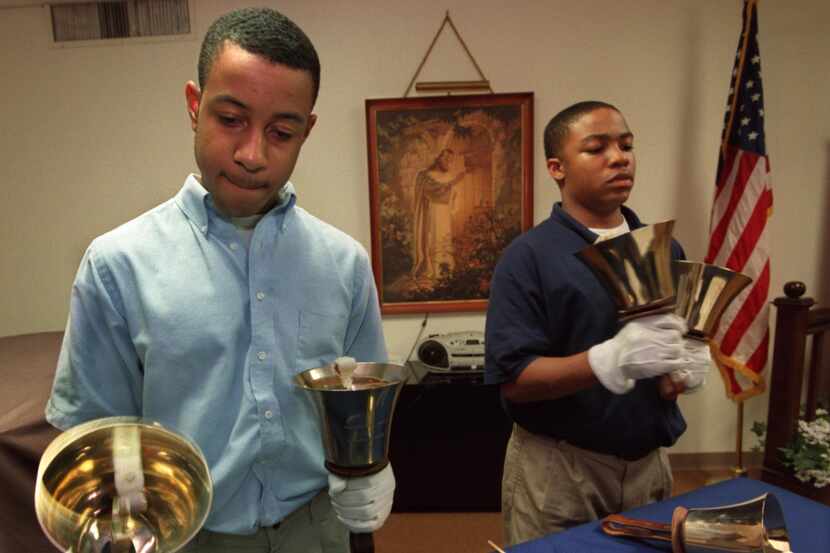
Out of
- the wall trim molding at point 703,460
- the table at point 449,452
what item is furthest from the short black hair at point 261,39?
the wall trim molding at point 703,460

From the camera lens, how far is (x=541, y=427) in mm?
1544

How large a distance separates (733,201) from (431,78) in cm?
205

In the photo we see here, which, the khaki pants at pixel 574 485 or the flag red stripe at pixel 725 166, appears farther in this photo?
the flag red stripe at pixel 725 166

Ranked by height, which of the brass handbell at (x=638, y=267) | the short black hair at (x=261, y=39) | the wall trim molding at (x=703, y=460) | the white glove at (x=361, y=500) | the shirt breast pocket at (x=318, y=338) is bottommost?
the wall trim molding at (x=703, y=460)

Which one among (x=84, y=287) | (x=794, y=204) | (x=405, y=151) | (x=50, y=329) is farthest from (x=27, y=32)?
(x=794, y=204)

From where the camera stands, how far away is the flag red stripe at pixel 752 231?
308cm

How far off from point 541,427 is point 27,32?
4.03 metres

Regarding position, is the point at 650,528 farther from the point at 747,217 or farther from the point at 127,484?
the point at 747,217

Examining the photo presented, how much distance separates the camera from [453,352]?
3203mm

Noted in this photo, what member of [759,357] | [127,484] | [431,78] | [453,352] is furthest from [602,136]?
[759,357]

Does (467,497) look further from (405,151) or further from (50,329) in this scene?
(50,329)

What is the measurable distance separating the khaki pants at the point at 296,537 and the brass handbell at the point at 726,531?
2.26 ft

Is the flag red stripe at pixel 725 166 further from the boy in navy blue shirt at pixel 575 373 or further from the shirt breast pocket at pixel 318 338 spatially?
the shirt breast pocket at pixel 318 338

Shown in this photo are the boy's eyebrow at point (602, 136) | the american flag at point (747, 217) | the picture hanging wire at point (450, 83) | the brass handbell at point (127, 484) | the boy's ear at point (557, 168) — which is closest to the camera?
the brass handbell at point (127, 484)
